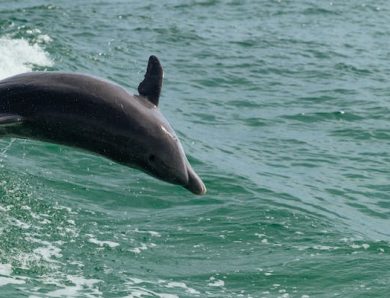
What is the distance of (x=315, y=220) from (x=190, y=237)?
216 centimetres

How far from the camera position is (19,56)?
75.6ft

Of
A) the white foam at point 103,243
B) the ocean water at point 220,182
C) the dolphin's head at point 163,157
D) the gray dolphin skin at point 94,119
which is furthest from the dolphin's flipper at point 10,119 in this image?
the white foam at point 103,243

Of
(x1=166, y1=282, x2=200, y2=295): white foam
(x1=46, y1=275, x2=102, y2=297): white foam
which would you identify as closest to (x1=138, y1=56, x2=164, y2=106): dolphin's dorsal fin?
(x1=46, y1=275, x2=102, y2=297): white foam

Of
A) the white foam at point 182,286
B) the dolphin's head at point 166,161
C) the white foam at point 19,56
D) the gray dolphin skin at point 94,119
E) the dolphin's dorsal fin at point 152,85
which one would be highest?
the dolphin's dorsal fin at point 152,85

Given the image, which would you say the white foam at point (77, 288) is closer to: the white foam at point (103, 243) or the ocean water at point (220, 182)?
the ocean water at point (220, 182)

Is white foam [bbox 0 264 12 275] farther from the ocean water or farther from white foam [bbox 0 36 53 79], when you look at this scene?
white foam [bbox 0 36 53 79]

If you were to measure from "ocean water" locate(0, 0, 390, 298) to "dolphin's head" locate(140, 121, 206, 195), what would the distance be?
2.19 m

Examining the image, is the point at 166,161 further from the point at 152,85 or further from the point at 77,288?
the point at 77,288

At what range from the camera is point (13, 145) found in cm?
1636

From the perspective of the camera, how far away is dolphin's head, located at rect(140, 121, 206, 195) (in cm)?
955

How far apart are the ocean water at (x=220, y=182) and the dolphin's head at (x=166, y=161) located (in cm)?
219

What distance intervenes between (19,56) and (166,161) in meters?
14.2

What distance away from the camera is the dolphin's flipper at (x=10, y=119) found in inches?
374

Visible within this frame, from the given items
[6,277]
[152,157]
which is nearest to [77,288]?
[6,277]
